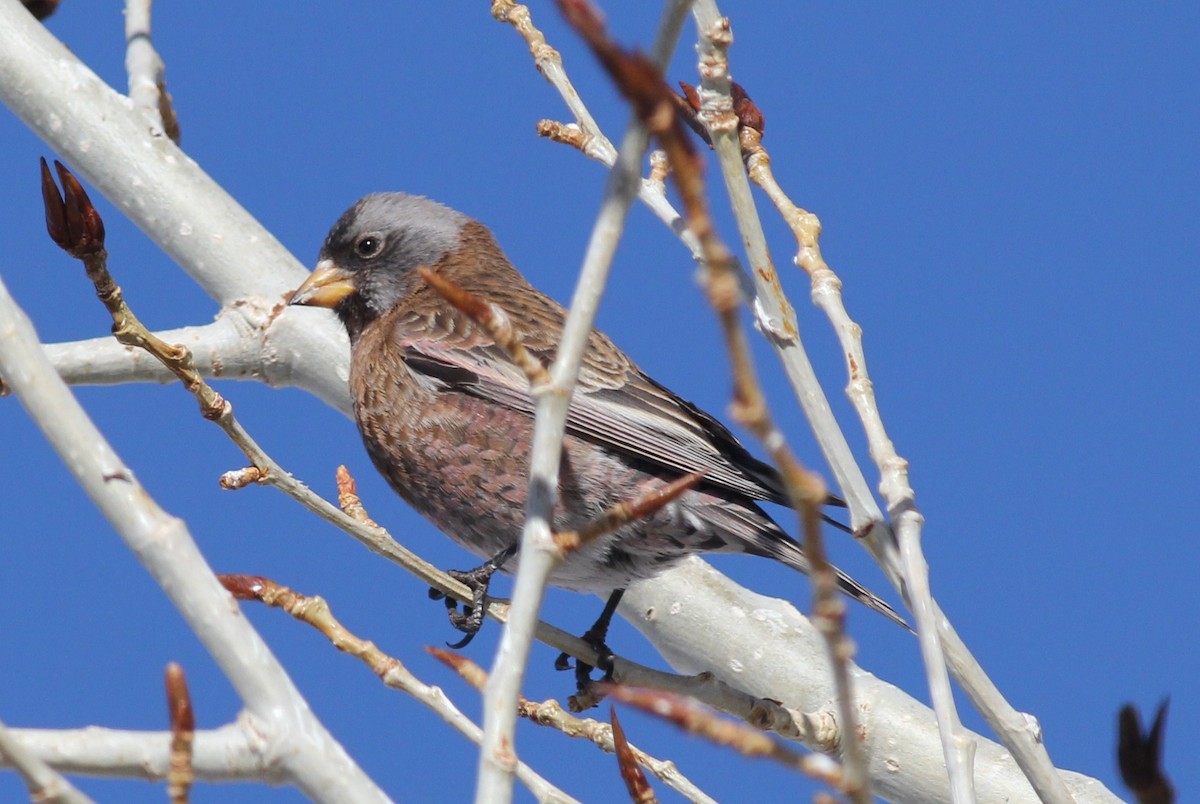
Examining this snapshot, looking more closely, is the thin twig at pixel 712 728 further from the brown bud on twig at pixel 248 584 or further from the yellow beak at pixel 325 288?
the yellow beak at pixel 325 288

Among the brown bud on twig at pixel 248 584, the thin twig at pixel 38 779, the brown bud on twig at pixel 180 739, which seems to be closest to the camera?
the thin twig at pixel 38 779

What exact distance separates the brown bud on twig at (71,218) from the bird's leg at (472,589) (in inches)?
67.1

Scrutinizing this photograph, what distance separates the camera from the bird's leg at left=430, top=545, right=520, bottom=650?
4.21 metres

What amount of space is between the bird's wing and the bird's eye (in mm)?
596

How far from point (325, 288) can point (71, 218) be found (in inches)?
98.8

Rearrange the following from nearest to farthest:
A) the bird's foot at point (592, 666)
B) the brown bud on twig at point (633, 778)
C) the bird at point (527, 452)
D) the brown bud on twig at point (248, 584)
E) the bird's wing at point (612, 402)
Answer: the brown bud on twig at point (633, 778), the brown bud on twig at point (248, 584), the bird's foot at point (592, 666), the bird at point (527, 452), the bird's wing at point (612, 402)

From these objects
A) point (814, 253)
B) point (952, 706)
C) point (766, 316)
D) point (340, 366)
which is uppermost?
point (340, 366)

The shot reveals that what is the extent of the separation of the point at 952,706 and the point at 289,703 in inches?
39.4

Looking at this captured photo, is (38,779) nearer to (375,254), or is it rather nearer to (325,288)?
(325,288)

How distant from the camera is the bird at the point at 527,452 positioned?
4.19 m

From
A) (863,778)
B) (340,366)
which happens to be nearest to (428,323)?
(340,366)

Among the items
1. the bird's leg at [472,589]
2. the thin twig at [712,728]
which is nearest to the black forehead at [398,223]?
the bird's leg at [472,589]

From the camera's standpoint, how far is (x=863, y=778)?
5.03 feet

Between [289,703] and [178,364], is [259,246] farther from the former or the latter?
[289,703]
